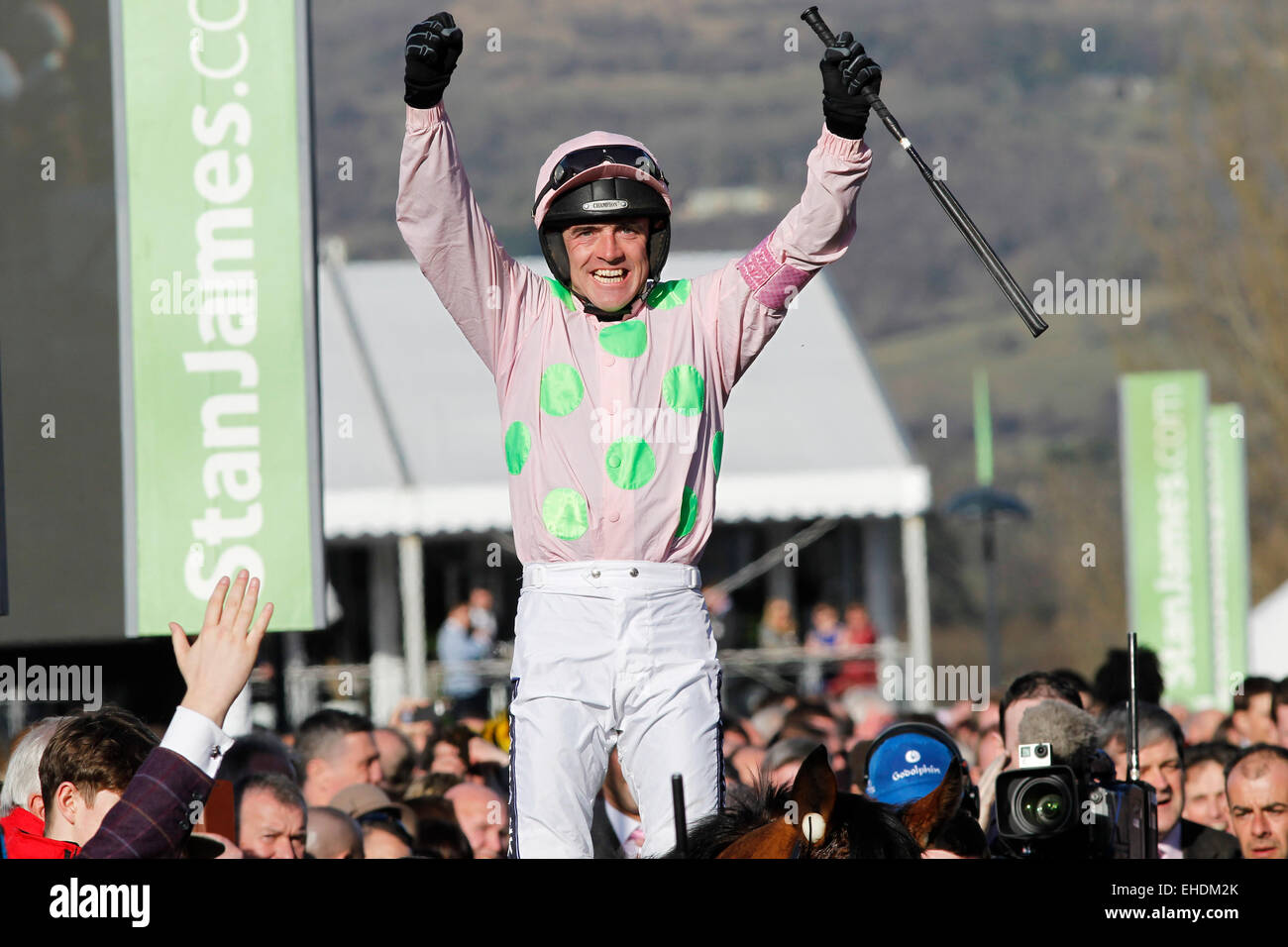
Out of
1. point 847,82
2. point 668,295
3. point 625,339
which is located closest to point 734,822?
point 625,339

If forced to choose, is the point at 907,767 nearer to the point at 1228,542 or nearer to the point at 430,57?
the point at 430,57

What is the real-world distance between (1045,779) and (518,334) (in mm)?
1405

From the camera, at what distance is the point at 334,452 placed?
51.3ft

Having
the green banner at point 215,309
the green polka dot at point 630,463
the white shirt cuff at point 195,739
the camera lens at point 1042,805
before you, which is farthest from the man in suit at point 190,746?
the green banner at point 215,309

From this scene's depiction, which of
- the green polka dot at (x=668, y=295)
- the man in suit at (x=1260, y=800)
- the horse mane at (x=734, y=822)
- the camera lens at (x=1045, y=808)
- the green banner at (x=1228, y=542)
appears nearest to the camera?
the horse mane at (x=734, y=822)

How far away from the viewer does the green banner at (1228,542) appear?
45.3ft

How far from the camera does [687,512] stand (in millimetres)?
3516

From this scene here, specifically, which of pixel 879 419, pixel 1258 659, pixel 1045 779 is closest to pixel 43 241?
pixel 879 419

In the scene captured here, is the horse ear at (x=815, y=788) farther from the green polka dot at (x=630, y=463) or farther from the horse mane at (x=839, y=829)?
the green polka dot at (x=630, y=463)

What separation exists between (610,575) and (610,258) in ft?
2.10

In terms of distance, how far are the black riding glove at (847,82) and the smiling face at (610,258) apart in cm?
45

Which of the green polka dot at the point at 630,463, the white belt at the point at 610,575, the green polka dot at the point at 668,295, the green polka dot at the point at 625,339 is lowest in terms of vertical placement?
the white belt at the point at 610,575

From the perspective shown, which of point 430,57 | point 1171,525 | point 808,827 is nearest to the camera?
point 808,827

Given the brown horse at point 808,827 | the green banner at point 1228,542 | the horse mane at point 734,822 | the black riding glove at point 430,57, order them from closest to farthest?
the brown horse at point 808,827, the horse mane at point 734,822, the black riding glove at point 430,57, the green banner at point 1228,542
